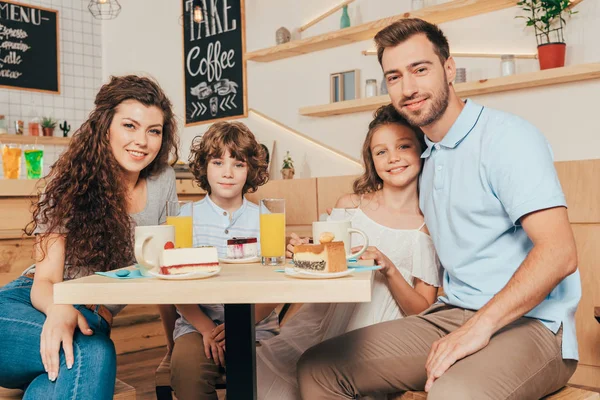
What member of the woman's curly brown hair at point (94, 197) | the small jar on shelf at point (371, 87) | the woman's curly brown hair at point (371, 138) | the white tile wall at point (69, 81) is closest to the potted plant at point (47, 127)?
the white tile wall at point (69, 81)

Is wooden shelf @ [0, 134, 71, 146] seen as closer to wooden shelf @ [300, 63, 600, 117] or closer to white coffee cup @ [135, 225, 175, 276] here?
wooden shelf @ [300, 63, 600, 117]

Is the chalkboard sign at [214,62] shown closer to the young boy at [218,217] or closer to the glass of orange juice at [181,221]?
the young boy at [218,217]

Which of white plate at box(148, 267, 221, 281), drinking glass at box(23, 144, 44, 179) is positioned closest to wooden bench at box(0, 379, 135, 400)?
white plate at box(148, 267, 221, 281)

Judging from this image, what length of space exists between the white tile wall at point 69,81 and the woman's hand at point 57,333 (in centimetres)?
447

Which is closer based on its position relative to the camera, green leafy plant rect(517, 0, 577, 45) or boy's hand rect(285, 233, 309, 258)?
boy's hand rect(285, 233, 309, 258)

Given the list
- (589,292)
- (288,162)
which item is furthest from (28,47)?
(589,292)

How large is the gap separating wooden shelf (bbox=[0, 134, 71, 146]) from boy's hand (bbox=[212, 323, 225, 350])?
3.99 m

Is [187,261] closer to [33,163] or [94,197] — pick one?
[94,197]

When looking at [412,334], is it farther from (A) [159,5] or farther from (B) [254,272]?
(A) [159,5]

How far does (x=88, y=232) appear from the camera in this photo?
5.94 feet

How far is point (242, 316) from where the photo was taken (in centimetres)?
153

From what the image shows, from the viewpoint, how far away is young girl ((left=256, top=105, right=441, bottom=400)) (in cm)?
194

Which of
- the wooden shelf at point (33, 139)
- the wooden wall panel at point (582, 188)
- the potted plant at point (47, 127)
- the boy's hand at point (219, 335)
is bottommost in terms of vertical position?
the boy's hand at point (219, 335)

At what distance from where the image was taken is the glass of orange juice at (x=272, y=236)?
164 centimetres
